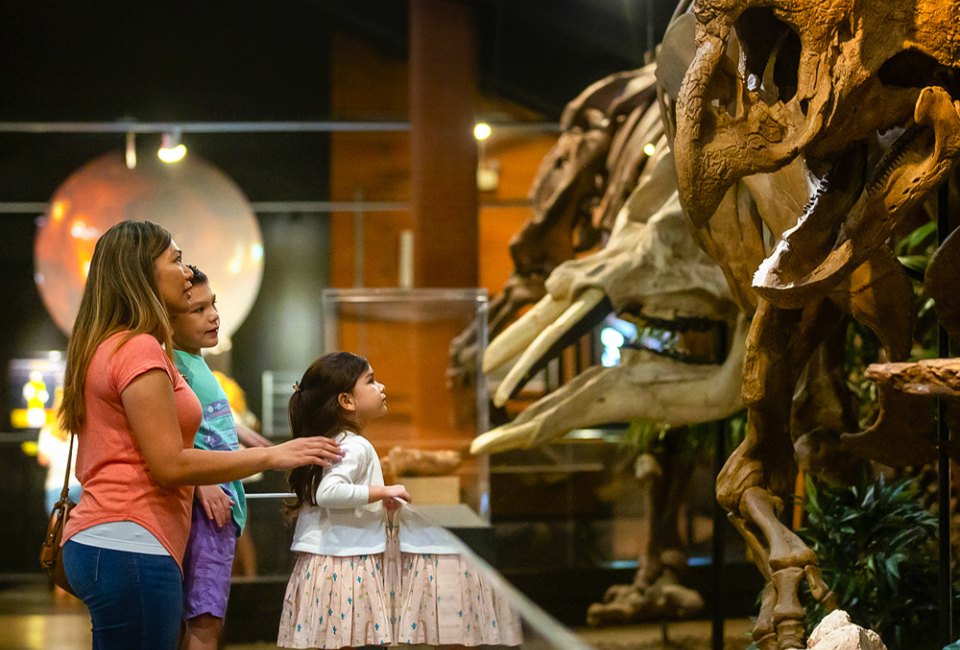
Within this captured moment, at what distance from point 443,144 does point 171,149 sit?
58.8 inches

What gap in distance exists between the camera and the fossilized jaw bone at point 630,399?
182 inches

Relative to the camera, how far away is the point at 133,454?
2.24 metres

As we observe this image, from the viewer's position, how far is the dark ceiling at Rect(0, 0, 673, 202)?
7.71 metres

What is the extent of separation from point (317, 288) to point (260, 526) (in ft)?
18.8

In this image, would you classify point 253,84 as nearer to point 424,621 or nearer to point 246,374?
point 246,374

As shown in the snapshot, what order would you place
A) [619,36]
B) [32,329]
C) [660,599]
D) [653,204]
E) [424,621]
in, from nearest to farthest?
[424,621] → [653,204] → [660,599] → [619,36] → [32,329]

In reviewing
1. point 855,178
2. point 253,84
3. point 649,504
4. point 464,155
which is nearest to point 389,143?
point 253,84

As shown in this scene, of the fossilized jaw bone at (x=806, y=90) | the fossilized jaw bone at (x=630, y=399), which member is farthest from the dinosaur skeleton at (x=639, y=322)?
the fossilized jaw bone at (x=806, y=90)

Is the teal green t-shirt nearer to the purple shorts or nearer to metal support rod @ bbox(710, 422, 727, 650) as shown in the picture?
the purple shorts

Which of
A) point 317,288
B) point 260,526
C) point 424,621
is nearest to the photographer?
point 424,621

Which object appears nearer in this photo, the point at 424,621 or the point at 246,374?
the point at 424,621

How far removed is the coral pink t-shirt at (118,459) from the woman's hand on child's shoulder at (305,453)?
18 cm

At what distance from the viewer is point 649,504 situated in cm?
586

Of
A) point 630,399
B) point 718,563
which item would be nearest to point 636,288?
point 630,399
